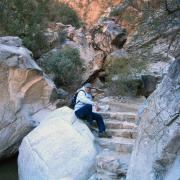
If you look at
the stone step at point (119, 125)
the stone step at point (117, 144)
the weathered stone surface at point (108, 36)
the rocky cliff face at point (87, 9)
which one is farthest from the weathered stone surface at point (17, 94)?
the rocky cliff face at point (87, 9)

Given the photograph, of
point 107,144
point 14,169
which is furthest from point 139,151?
point 14,169

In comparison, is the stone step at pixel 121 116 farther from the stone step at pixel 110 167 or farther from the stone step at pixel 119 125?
the stone step at pixel 110 167

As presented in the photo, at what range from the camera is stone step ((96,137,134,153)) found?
432 inches

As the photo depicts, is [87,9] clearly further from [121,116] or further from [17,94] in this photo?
[121,116]

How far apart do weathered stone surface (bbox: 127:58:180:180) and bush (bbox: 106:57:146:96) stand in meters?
7.09

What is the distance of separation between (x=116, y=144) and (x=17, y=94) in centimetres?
431

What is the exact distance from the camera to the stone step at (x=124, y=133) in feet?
38.3

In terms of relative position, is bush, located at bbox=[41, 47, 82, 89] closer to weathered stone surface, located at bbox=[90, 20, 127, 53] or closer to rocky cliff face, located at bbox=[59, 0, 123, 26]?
weathered stone surface, located at bbox=[90, 20, 127, 53]

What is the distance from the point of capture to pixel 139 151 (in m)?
8.76

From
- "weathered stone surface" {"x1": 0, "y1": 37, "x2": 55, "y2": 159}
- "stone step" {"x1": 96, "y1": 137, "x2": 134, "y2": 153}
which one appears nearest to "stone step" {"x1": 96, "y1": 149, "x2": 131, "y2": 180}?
"stone step" {"x1": 96, "y1": 137, "x2": 134, "y2": 153}

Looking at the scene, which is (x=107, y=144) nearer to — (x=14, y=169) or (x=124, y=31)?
(x=14, y=169)

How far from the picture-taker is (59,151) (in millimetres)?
11016

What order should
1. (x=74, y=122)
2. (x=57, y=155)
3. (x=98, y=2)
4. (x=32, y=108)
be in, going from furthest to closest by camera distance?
→ (x=98, y=2)
(x=32, y=108)
(x=74, y=122)
(x=57, y=155)

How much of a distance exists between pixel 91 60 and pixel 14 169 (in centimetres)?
756
